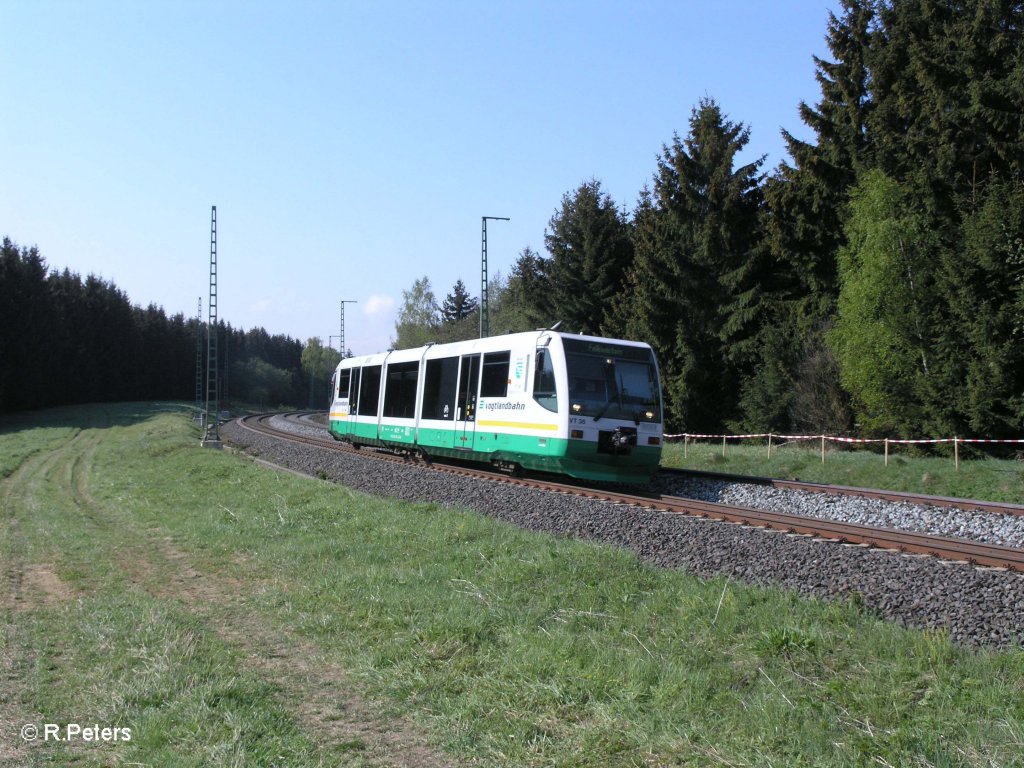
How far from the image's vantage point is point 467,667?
5.70 metres

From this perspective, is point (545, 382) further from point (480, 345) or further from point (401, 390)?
point (401, 390)

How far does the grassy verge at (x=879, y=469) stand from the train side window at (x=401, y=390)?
738 centimetres

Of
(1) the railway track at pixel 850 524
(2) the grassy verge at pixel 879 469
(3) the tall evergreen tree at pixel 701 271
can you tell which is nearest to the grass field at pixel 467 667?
(1) the railway track at pixel 850 524

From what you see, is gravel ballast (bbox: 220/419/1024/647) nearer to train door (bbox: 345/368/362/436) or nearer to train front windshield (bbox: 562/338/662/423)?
train front windshield (bbox: 562/338/662/423)

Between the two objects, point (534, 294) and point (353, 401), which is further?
point (534, 294)

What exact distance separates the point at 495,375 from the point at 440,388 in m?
2.93

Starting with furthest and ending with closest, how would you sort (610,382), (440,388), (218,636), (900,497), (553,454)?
(440,388)
(610,382)
(553,454)
(900,497)
(218,636)

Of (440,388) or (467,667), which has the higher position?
(440,388)

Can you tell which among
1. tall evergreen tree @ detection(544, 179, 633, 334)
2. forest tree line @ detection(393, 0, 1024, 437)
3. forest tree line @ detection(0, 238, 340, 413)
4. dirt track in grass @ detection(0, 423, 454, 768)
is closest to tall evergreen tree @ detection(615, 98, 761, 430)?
forest tree line @ detection(393, 0, 1024, 437)

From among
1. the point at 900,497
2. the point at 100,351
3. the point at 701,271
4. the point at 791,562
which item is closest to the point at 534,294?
the point at 701,271

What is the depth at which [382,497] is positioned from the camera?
47.3 feet

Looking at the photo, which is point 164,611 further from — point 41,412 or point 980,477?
point 41,412

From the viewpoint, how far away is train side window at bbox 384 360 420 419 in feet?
72.0

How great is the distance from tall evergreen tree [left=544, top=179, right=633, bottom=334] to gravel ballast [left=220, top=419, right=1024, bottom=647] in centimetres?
3132
